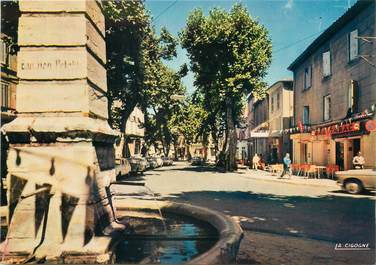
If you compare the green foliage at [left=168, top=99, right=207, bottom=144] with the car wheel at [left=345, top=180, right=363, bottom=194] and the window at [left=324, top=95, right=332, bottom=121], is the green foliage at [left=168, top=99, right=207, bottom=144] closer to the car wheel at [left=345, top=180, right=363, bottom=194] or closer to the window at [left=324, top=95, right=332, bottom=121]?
the window at [left=324, top=95, right=332, bottom=121]

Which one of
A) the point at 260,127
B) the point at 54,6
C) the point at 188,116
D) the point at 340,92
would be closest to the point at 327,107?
the point at 340,92

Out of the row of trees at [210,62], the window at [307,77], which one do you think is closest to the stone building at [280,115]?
the window at [307,77]

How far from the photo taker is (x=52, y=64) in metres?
5.06

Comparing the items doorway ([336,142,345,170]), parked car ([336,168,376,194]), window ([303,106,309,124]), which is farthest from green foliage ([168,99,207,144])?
parked car ([336,168,376,194])

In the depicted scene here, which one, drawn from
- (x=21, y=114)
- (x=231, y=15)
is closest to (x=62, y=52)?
(x=21, y=114)

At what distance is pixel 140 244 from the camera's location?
5531mm

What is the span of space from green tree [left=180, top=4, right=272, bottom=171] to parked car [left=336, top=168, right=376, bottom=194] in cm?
1526

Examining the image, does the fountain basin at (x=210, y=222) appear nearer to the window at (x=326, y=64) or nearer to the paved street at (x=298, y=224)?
the paved street at (x=298, y=224)

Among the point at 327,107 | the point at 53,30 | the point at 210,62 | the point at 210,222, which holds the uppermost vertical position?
the point at 210,62

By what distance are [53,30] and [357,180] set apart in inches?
584

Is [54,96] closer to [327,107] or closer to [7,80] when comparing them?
[7,80]

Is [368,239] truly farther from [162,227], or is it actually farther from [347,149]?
[347,149]

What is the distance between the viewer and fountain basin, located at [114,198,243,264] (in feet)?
13.0

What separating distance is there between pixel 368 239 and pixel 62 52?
6977mm
